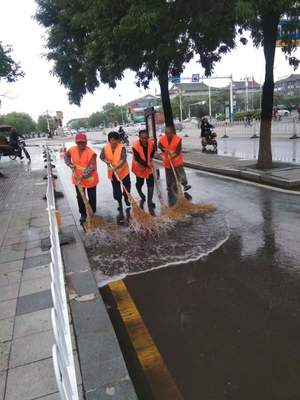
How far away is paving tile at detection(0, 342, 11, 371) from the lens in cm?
308

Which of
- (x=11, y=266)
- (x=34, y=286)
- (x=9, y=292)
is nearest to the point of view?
(x=9, y=292)

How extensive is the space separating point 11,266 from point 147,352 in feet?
8.67

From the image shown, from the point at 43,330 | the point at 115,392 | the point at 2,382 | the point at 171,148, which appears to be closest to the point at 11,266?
the point at 43,330

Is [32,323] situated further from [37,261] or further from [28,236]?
[28,236]

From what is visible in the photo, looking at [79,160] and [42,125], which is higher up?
[79,160]

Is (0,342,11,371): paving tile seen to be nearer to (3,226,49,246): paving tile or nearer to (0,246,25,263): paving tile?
(0,246,25,263): paving tile

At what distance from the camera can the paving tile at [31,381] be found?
9.00ft

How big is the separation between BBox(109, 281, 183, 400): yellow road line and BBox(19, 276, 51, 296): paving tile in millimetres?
770

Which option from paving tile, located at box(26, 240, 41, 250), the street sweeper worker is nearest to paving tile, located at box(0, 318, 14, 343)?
paving tile, located at box(26, 240, 41, 250)

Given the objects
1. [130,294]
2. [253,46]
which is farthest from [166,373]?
[253,46]

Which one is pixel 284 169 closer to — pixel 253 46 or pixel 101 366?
pixel 253 46

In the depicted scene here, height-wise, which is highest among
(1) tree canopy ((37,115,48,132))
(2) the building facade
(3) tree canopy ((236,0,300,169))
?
(2) the building facade

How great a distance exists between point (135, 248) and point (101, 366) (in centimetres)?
286

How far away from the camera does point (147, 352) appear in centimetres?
333
